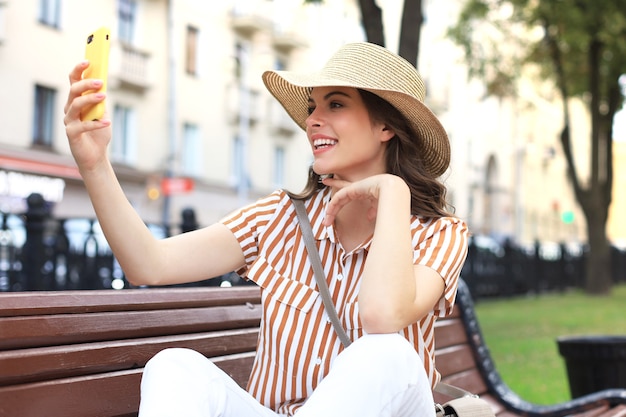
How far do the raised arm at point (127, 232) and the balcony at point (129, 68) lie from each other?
23.4 m

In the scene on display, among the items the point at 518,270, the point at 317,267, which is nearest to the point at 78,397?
the point at 317,267

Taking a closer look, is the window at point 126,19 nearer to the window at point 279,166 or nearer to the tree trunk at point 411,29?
the window at point 279,166

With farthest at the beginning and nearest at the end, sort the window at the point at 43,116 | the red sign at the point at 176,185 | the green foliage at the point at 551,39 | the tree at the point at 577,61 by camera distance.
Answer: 1. the red sign at the point at 176,185
2. the window at the point at 43,116
3. the tree at the point at 577,61
4. the green foliage at the point at 551,39

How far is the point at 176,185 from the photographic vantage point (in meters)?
26.2

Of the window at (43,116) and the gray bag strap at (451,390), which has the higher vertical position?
the window at (43,116)

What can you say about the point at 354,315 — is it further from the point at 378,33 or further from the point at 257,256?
the point at 378,33

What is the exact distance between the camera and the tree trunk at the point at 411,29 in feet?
24.7

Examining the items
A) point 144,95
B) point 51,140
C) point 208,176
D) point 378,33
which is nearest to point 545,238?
point 208,176

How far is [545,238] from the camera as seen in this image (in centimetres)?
5594

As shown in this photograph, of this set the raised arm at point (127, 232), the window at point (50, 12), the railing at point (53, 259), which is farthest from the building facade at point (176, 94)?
the raised arm at point (127, 232)

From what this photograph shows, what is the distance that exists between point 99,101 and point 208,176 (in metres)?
27.8

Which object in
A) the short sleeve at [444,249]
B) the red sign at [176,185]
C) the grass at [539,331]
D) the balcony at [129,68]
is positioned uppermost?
the balcony at [129,68]

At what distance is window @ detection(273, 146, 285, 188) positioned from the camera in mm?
33344

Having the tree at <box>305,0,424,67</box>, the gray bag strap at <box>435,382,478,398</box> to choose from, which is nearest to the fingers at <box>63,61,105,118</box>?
the gray bag strap at <box>435,382,478,398</box>
